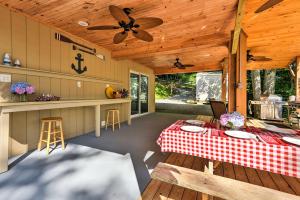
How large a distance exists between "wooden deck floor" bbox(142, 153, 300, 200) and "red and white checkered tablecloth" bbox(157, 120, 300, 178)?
1.61 ft

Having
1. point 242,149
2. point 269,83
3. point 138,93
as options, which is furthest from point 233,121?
point 269,83

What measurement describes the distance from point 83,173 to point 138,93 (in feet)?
17.5

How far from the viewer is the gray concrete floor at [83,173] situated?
1.63 metres

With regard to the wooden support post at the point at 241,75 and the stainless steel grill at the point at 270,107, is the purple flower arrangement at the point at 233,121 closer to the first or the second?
the wooden support post at the point at 241,75

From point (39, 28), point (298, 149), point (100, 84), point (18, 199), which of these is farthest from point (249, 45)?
point (18, 199)

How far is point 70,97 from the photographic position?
11.9 feet

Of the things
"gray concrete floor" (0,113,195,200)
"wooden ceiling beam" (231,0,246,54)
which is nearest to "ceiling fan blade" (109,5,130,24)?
"wooden ceiling beam" (231,0,246,54)

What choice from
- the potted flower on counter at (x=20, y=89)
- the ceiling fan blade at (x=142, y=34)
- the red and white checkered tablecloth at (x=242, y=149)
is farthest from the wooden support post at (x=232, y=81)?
the potted flower on counter at (x=20, y=89)

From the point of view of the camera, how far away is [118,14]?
215cm

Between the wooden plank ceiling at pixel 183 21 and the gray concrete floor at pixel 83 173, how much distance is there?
2.56 meters

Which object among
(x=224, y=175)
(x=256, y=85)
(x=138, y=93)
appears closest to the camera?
(x=224, y=175)

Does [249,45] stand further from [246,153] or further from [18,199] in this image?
[18,199]

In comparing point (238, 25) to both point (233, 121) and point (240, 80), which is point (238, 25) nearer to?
point (240, 80)

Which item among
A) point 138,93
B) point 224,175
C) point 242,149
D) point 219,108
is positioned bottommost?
point 224,175
